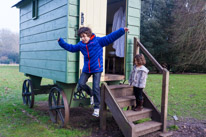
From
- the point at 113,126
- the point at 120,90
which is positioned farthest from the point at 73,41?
the point at 113,126

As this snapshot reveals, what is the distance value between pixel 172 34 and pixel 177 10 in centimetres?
257

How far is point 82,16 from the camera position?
445 cm

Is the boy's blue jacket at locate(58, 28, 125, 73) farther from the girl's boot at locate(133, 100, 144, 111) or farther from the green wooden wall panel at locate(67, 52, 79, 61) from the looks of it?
the girl's boot at locate(133, 100, 144, 111)

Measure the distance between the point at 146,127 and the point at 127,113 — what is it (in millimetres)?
450

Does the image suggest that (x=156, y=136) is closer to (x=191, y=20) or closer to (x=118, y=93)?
(x=118, y=93)

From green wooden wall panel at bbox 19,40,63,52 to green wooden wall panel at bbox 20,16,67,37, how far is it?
0.34m

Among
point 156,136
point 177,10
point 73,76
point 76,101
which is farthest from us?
point 177,10

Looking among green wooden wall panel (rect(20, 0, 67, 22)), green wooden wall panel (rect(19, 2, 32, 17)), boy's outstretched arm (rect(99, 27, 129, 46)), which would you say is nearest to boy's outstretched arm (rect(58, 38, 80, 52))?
boy's outstretched arm (rect(99, 27, 129, 46))

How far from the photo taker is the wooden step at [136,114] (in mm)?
4078

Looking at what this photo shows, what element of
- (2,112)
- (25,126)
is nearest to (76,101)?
(25,126)

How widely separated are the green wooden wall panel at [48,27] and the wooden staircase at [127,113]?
1627 millimetres

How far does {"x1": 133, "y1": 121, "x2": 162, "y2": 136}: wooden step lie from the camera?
3.81 meters

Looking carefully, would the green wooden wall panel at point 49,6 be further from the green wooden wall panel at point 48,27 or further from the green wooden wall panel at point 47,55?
the green wooden wall panel at point 47,55

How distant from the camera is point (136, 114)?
4.16 meters
